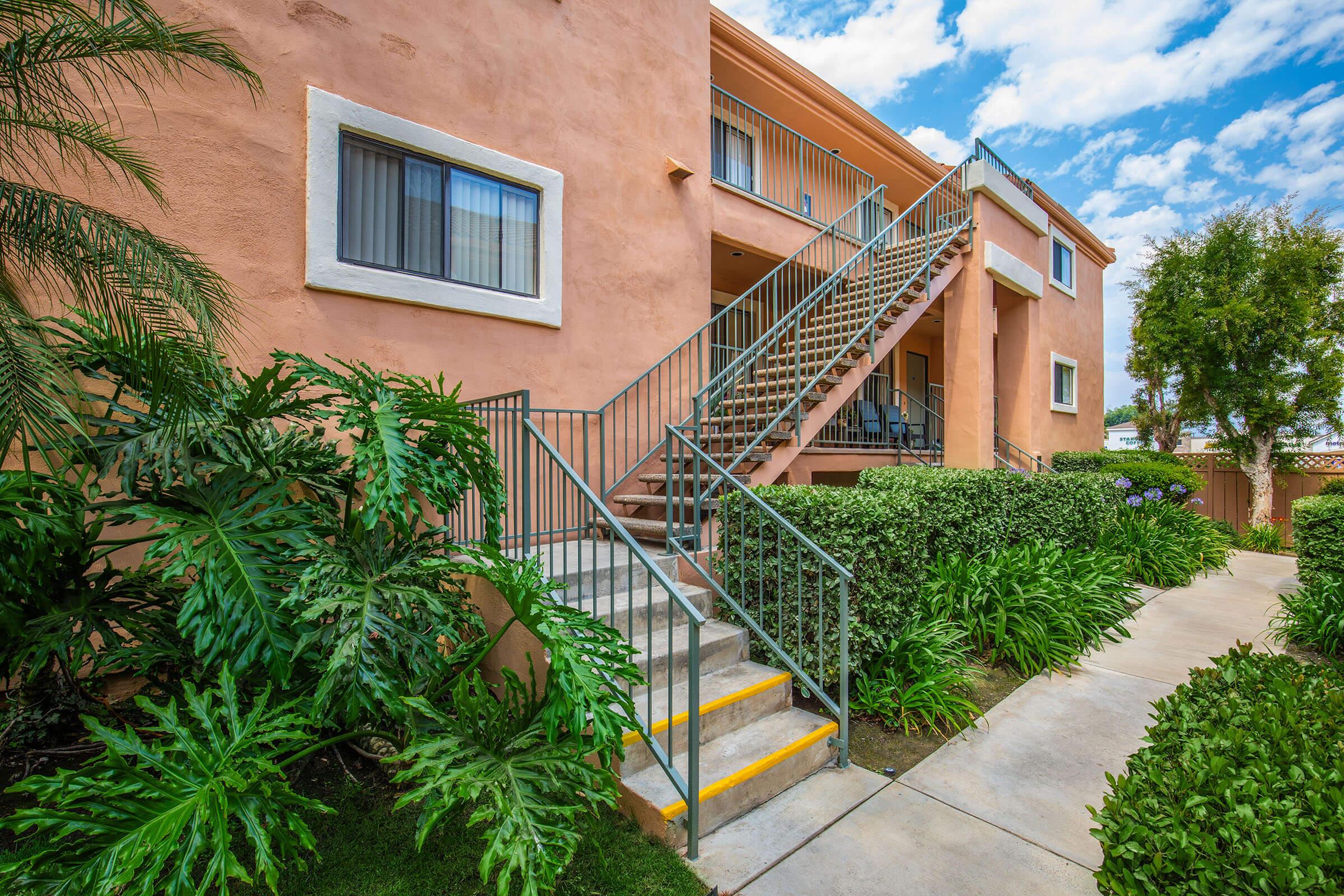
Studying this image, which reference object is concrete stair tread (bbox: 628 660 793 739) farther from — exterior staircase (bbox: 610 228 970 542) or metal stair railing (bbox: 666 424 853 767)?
exterior staircase (bbox: 610 228 970 542)

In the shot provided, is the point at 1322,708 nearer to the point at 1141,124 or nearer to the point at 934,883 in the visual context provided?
the point at 934,883

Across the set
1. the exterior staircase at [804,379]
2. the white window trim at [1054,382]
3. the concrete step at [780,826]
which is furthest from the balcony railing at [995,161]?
the concrete step at [780,826]

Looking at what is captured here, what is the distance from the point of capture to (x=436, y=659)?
2.72 metres

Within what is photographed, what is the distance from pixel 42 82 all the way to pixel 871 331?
6356 millimetres

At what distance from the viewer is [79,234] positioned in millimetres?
2658

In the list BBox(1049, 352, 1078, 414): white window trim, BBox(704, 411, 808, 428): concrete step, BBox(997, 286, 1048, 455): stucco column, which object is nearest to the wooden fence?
BBox(1049, 352, 1078, 414): white window trim

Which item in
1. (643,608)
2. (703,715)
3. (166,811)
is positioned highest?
(643,608)

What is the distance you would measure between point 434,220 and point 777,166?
22.1 ft

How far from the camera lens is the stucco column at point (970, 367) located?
8086 millimetres

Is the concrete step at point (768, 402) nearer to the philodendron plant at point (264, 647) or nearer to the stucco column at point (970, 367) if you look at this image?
the stucco column at point (970, 367)

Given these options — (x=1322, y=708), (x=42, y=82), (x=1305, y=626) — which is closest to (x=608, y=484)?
(x=42, y=82)

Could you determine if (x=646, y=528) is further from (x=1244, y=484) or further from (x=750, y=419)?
(x=1244, y=484)

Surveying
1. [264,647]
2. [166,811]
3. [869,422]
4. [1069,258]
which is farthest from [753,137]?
[1069,258]

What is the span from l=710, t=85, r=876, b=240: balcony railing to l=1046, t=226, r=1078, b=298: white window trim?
5.04m
